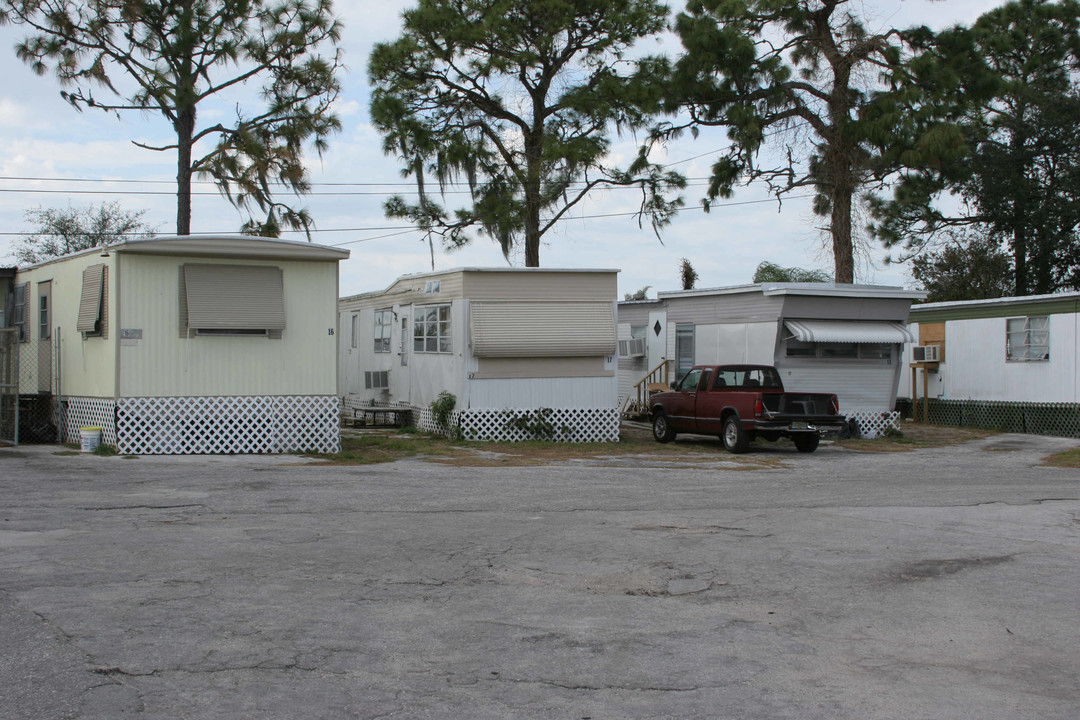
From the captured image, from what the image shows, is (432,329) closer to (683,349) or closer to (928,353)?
(683,349)

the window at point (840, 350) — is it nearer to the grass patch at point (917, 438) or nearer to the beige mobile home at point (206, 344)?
the grass patch at point (917, 438)

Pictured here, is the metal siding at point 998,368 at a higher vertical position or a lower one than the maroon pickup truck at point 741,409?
higher

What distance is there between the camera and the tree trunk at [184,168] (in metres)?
25.4

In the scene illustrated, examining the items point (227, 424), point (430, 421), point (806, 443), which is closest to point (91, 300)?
point (227, 424)

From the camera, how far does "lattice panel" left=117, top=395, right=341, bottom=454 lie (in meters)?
16.3

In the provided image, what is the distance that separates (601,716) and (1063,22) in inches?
1579

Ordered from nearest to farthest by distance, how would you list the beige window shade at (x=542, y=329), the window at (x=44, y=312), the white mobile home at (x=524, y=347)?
1. the window at (x=44, y=312)
2. the beige window shade at (x=542, y=329)
3. the white mobile home at (x=524, y=347)

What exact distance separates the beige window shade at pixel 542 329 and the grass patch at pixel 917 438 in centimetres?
542

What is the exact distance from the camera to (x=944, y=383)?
87.1ft

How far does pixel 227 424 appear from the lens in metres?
16.8

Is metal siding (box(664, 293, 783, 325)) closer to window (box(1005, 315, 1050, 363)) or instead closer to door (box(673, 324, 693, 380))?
door (box(673, 324, 693, 380))

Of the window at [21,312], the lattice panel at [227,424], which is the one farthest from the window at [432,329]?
the window at [21,312]

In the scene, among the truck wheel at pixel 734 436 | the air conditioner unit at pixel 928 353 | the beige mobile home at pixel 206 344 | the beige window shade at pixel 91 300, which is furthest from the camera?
the air conditioner unit at pixel 928 353

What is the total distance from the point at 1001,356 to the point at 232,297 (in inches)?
683
